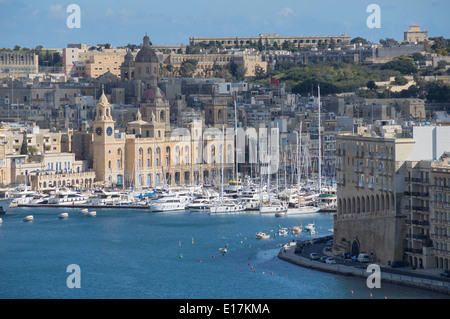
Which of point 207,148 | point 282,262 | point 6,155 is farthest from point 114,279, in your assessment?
point 207,148

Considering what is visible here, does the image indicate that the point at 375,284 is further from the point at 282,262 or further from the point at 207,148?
the point at 207,148

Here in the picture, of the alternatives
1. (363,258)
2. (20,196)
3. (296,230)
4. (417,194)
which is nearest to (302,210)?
(296,230)

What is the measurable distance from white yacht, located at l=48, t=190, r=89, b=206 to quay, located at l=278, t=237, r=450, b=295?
769 inches

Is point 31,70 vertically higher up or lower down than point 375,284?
higher up

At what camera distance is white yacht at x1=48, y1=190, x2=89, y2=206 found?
63969 millimetres

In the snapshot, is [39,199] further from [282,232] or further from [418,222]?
[418,222]

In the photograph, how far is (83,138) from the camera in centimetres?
7325

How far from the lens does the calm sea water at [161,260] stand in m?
39.6

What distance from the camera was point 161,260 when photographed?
4594cm

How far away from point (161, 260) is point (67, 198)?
18953 millimetres

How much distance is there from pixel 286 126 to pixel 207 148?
633 cm

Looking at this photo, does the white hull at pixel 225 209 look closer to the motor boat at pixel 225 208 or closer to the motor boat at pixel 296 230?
the motor boat at pixel 225 208

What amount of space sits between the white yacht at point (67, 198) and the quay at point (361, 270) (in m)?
19.5

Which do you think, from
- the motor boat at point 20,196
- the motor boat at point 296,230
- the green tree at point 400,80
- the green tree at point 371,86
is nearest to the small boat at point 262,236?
the motor boat at point 296,230
